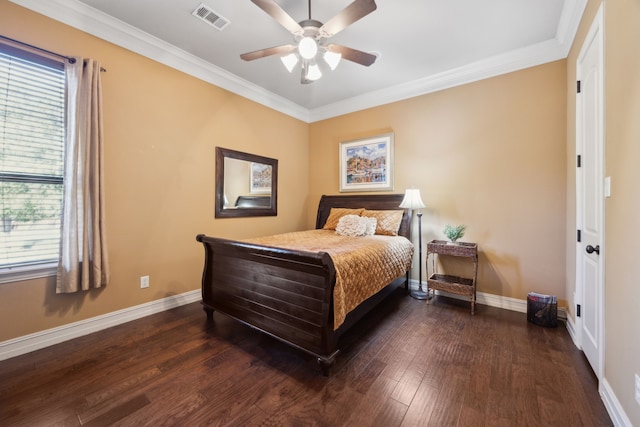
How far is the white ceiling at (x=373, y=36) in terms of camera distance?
→ 2199mm

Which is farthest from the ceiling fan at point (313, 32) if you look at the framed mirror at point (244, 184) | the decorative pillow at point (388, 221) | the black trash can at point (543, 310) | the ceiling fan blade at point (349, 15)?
the black trash can at point (543, 310)

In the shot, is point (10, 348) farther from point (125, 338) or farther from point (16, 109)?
point (16, 109)

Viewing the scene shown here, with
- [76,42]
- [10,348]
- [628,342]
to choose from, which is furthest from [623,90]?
[10,348]

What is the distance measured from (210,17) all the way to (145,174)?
169 cm

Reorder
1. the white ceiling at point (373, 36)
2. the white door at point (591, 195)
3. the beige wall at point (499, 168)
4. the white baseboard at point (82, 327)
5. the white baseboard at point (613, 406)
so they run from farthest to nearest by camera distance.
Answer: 1. the beige wall at point (499, 168)
2. the white ceiling at point (373, 36)
3. the white baseboard at point (82, 327)
4. the white door at point (591, 195)
5. the white baseboard at point (613, 406)

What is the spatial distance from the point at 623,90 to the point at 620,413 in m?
1.67

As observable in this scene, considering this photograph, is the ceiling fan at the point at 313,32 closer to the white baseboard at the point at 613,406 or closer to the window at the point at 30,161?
the window at the point at 30,161

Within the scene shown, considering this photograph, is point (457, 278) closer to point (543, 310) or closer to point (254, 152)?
point (543, 310)

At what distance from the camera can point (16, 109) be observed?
201cm

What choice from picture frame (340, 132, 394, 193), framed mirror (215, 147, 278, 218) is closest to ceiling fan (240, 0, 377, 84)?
framed mirror (215, 147, 278, 218)

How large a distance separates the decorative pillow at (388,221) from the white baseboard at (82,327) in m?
2.65

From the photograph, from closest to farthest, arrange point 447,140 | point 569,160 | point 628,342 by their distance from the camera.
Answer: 1. point 628,342
2. point 569,160
3. point 447,140

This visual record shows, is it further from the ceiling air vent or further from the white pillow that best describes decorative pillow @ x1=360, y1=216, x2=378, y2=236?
the ceiling air vent

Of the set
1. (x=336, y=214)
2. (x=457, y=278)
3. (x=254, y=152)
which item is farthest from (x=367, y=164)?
(x=457, y=278)
